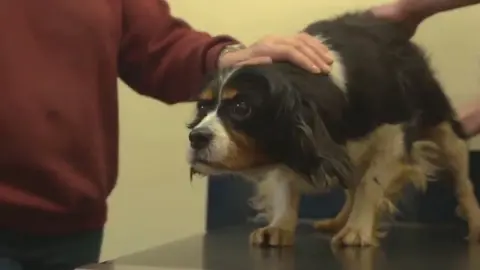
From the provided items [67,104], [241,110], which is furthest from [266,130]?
[67,104]

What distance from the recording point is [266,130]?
831mm

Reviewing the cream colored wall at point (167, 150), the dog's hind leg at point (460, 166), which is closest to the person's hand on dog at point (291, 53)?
the dog's hind leg at point (460, 166)

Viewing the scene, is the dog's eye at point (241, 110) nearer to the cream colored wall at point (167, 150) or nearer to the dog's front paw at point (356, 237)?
the dog's front paw at point (356, 237)

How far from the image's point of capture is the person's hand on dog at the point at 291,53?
0.86m

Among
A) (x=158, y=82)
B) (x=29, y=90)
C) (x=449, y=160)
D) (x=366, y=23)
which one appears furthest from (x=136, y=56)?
(x=449, y=160)

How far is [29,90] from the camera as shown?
0.92 metres

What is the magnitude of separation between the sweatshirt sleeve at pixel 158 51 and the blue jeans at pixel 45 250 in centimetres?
20

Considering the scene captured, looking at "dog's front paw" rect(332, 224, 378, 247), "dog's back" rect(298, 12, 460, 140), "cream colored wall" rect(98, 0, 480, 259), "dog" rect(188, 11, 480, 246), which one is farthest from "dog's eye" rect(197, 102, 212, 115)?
"cream colored wall" rect(98, 0, 480, 259)

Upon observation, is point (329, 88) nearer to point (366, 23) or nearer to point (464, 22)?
point (366, 23)

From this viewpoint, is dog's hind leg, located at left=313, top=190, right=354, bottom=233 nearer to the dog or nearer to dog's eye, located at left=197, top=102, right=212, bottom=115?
the dog

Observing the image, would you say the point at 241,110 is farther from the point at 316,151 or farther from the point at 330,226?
the point at 330,226

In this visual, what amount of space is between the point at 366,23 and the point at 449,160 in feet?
0.74

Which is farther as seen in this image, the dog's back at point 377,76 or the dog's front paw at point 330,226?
the dog's front paw at point 330,226

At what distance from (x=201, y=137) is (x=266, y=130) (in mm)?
65
